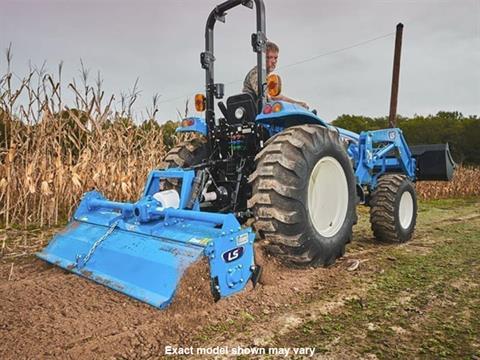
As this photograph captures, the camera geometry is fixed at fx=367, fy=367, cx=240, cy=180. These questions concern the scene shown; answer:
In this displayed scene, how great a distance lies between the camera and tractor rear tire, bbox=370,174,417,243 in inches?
166

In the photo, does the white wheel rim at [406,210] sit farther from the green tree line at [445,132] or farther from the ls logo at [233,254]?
the green tree line at [445,132]

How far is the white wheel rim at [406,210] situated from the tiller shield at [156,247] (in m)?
2.78

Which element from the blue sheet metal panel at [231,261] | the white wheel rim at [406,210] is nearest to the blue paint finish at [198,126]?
the blue sheet metal panel at [231,261]

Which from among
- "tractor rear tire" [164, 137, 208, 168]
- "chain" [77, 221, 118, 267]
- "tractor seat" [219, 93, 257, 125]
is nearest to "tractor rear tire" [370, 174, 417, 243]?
"tractor seat" [219, 93, 257, 125]

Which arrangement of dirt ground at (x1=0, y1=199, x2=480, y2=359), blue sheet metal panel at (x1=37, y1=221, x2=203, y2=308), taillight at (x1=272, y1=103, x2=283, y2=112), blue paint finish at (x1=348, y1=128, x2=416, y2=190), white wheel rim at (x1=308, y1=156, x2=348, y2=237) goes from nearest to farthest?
dirt ground at (x1=0, y1=199, x2=480, y2=359) → blue sheet metal panel at (x1=37, y1=221, x2=203, y2=308) → taillight at (x1=272, y1=103, x2=283, y2=112) → white wheel rim at (x1=308, y1=156, x2=348, y2=237) → blue paint finish at (x1=348, y1=128, x2=416, y2=190)

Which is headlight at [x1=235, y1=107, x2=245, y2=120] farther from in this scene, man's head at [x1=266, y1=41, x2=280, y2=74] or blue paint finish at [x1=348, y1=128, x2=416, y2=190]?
blue paint finish at [x1=348, y1=128, x2=416, y2=190]

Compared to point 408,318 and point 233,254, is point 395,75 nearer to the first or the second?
point 408,318

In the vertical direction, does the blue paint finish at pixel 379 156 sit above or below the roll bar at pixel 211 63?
below

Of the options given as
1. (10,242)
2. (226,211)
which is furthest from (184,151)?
(10,242)

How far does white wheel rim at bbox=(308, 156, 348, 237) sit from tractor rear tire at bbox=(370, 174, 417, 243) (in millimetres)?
1080

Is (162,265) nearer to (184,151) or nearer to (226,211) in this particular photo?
(226,211)

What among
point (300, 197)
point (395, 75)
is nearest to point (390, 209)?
point (300, 197)

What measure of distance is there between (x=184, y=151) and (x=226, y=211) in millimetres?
959

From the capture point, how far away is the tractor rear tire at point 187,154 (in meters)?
3.85
